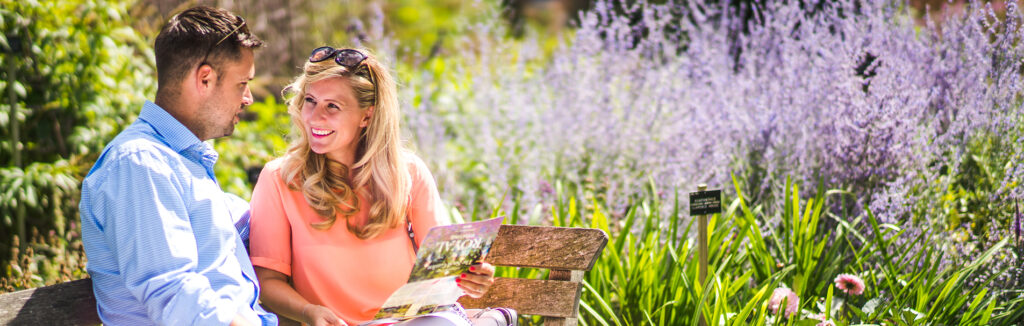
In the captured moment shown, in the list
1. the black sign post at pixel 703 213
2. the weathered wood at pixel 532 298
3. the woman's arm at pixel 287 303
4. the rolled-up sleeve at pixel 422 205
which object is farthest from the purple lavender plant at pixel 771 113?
the woman's arm at pixel 287 303

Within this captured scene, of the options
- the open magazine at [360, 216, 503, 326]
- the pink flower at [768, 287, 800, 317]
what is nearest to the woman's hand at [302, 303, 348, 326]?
the open magazine at [360, 216, 503, 326]

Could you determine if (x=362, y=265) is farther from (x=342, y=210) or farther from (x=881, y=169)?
(x=881, y=169)

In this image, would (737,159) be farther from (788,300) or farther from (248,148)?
(248,148)

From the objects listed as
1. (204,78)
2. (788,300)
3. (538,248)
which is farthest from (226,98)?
(788,300)

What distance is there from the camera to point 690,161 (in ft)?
12.3

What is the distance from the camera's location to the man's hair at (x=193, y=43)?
5.67ft

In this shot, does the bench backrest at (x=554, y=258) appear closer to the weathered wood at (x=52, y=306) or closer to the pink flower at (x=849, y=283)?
the pink flower at (x=849, y=283)

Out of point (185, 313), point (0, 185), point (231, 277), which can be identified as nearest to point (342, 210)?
point (231, 277)

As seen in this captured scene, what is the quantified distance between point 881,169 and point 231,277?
102 inches

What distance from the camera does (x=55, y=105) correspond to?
10.7ft

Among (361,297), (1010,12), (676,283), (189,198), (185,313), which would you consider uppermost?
(1010,12)

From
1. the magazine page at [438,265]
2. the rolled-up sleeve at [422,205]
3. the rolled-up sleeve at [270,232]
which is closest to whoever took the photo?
the magazine page at [438,265]

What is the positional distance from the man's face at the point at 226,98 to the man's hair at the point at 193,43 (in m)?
0.03

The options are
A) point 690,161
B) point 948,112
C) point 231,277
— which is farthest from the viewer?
point 690,161
